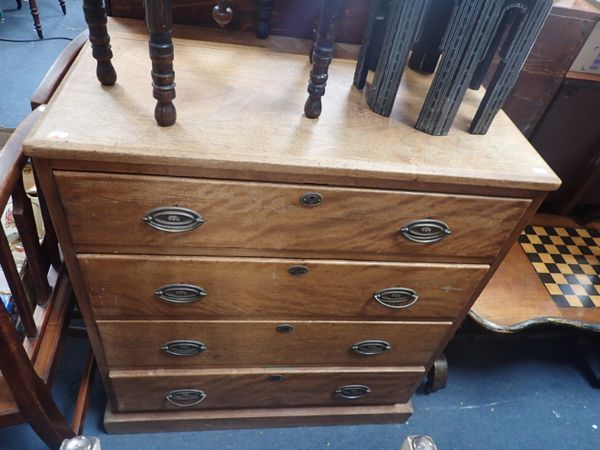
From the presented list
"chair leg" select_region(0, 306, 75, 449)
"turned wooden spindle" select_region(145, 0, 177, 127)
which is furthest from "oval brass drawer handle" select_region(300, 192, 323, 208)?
"chair leg" select_region(0, 306, 75, 449)

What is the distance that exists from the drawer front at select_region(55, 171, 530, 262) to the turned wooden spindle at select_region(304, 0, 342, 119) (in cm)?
18

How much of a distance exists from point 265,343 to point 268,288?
230 mm

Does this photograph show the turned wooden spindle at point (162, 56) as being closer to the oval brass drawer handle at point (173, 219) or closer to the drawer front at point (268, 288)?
the oval brass drawer handle at point (173, 219)

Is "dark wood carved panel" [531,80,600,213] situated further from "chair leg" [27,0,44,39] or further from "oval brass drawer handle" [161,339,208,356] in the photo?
"chair leg" [27,0,44,39]

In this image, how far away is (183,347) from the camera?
115cm

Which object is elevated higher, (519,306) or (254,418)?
(519,306)

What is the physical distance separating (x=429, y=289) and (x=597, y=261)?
44.1 inches

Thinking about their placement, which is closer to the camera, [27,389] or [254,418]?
[27,389]

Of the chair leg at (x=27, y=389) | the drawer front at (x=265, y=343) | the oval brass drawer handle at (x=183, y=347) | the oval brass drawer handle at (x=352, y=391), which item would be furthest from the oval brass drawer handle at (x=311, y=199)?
the oval brass drawer handle at (x=352, y=391)

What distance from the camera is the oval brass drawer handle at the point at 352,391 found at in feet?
4.48

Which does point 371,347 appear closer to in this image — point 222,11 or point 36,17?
point 222,11

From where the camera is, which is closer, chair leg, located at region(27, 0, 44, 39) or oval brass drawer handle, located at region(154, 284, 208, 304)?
oval brass drawer handle, located at region(154, 284, 208, 304)

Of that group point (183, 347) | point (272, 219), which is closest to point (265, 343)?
point (183, 347)

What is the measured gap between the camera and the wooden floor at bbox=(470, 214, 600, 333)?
147 centimetres
